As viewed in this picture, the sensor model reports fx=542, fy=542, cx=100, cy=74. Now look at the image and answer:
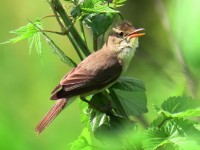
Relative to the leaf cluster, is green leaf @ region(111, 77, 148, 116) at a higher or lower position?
lower

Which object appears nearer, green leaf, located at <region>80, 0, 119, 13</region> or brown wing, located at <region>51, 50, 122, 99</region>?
green leaf, located at <region>80, 0, 119, 13</region>

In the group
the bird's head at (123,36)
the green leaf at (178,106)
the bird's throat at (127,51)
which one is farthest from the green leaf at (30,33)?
the bird's throat at (127,51)

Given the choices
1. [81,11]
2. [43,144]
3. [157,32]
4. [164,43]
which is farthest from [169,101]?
[157,32]

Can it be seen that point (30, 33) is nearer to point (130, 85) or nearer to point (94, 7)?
point (94, 7)

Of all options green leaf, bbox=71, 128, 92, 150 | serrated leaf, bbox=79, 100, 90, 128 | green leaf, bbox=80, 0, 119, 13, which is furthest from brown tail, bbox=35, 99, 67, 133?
green leaf, bbox=80, 0, 119, 13

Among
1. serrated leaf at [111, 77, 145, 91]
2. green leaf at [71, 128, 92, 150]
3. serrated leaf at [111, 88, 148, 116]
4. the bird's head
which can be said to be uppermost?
green leaf at [71, 128, 92, 150]

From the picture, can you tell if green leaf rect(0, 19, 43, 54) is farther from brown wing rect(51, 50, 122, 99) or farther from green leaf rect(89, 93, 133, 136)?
brown wing rect(51, 50, 122, 99)
